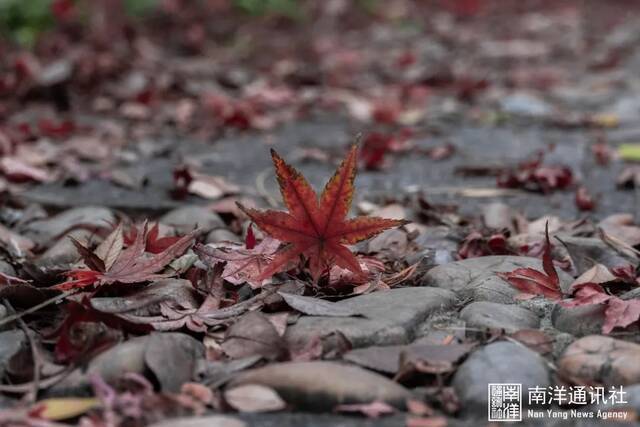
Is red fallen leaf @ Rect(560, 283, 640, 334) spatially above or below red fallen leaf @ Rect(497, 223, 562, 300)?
below

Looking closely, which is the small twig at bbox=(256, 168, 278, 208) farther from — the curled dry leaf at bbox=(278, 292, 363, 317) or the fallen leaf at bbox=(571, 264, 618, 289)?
the fallen leaf at bbox=(571, 264, 618, 289)

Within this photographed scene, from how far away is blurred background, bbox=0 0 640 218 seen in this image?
2.99 meters

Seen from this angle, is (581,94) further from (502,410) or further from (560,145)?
(502,410)

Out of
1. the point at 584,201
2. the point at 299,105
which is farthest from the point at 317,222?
the point at 299,105

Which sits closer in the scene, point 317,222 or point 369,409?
point 369,409

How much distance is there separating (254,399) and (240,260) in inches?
17.7

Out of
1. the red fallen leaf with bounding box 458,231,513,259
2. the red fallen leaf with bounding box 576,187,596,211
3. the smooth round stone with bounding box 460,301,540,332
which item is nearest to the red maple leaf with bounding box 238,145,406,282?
the smooth round stone with bounding box 460,301,540,332

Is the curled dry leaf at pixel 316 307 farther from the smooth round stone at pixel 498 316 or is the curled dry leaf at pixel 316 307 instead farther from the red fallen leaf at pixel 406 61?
the red fallen leaf at pixel 406 61

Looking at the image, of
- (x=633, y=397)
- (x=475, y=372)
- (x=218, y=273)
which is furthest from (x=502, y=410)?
(x=218, y=273)

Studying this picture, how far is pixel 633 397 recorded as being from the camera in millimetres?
1337

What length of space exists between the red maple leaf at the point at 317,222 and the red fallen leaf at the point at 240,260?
0.12 meters

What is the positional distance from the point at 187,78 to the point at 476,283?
341cm

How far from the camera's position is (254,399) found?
1.38 m

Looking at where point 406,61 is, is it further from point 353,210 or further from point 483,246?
point 483,246
